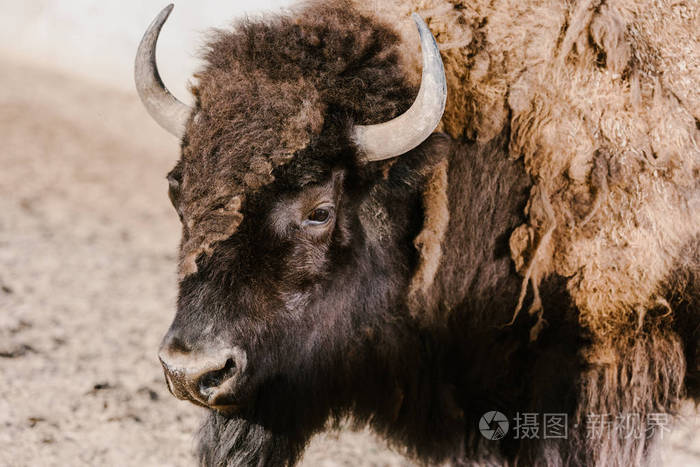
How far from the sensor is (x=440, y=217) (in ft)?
9.00

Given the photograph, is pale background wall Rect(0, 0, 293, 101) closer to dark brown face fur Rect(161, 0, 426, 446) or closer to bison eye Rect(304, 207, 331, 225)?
dark brown face fur Rect(161, 0, 426, 446)

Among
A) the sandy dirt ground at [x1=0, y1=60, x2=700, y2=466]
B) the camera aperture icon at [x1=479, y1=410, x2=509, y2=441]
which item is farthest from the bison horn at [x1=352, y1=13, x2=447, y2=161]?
the sandy dirt ground at [x1=0, y1=60, x2=700, y2=466]

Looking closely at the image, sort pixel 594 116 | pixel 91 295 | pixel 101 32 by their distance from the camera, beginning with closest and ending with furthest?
pixel 594 116 → pixel 91 295 → pixel 101 32

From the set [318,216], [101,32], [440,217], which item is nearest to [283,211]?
[318,216]

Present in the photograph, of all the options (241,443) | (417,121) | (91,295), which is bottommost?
(91,295)

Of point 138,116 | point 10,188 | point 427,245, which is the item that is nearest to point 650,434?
point 427,245

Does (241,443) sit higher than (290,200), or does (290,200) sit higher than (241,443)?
(290,200)

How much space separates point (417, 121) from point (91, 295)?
3519 millimetres

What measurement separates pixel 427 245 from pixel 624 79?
1076mm

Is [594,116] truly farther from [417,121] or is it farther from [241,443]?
Answer: [241,443]

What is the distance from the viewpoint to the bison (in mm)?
2355

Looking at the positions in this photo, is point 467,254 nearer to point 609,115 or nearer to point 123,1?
point 609,115

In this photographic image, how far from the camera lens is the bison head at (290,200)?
2314mm

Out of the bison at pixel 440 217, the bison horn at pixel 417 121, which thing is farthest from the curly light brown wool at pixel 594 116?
the bison horn at pixel 417 121
